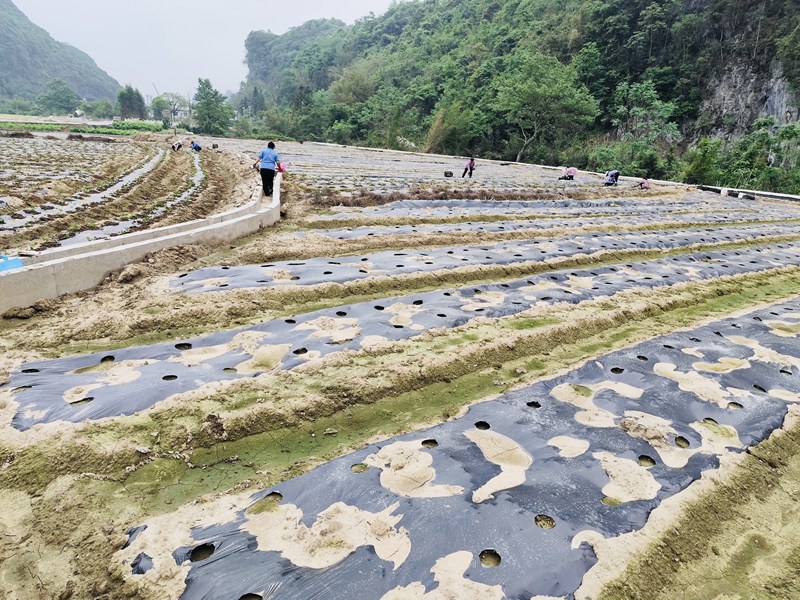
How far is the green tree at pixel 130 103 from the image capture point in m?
76.9

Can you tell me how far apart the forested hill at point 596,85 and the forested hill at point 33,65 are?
112892 mm

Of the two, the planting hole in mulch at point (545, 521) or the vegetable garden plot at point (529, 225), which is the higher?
the vegetable garden plot at point (529, 225)

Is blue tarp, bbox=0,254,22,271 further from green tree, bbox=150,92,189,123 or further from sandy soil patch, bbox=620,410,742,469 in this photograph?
green tree, bbox=150,92,189,123

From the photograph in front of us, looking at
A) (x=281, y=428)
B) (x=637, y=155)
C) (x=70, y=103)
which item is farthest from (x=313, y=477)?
(x=70, y=103)

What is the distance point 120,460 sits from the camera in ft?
7.74

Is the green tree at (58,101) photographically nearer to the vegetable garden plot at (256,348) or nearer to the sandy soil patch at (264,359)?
the vegetable garden plot at (256,348)

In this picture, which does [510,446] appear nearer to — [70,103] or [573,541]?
[573,541]

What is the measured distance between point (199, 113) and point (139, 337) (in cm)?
5963

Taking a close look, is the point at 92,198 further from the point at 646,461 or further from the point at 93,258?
the point at 646,461

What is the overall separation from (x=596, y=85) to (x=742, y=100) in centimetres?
1047

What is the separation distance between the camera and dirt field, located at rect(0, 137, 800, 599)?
1.83 metres

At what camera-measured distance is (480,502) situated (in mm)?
2100

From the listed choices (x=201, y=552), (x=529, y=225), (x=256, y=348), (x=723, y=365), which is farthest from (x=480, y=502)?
(x=529, y=225)

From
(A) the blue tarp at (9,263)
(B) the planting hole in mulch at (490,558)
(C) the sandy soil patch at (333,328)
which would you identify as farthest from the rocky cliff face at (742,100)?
(A) the blue tarp at (9,263)
